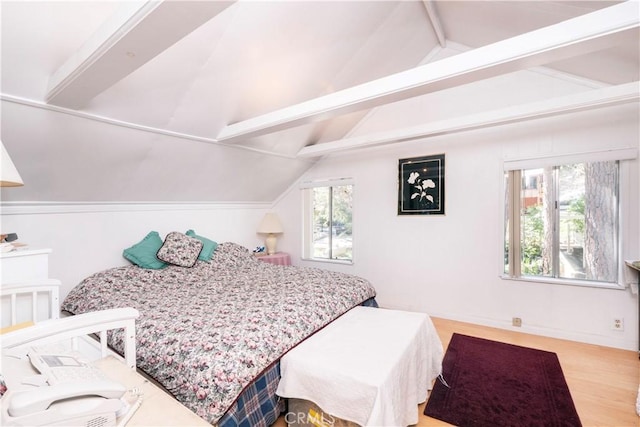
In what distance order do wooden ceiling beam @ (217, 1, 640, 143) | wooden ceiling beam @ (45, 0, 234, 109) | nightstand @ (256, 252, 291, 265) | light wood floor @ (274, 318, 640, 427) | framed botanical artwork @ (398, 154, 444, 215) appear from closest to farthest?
wooden ceiling beam @ (45, 0, 234, 109) < wooden ceiling beam @ (217, 1, 640, 143) < light wood floor @ (274, 318, 640, 427) < framed botanical artwork @ (398, 154, 444, 215) < nightstand @ (256, 252, 291, 265)

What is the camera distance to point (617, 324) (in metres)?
2.76

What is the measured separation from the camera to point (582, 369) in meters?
2.42

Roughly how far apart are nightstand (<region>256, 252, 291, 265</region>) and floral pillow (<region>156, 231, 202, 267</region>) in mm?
1178

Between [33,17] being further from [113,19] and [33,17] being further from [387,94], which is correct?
[387,94]

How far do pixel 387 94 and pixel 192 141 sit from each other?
2045mm

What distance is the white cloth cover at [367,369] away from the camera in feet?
4.62

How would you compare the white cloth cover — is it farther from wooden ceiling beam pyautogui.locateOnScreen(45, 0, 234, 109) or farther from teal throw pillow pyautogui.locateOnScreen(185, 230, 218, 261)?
teal throw pillow pyautogui.locateOnScreen(185, 230, 218, 261)

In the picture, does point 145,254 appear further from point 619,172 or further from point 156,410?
point 619,172

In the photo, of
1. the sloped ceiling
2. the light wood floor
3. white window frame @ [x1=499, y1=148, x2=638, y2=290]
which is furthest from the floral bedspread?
white window frame @ [x1=499, y1=148, x2=638, y2=290]

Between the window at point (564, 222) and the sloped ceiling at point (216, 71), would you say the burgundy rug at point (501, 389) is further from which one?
the sloped ceiling at point (216, 71)

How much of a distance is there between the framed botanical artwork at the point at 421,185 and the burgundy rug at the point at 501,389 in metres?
1.65

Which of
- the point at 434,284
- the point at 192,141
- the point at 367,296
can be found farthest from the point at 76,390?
the point at 434,284

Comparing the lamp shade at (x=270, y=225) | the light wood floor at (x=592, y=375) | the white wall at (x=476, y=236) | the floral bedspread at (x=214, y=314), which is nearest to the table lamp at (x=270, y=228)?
the lamp shade at (x=270, y=225)

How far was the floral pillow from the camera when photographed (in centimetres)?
319
